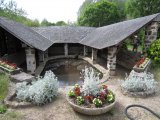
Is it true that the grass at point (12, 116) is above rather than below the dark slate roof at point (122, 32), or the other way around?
below

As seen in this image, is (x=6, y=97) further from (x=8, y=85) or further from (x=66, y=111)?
(x=66, y=111)

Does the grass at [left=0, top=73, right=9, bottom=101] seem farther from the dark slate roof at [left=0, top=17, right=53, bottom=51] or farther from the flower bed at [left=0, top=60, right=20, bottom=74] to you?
the dark slate roof at [left=0, top=17, right=53, bottom=51]

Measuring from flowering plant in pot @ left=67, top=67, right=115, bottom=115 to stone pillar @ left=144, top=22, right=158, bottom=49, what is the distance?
692cm

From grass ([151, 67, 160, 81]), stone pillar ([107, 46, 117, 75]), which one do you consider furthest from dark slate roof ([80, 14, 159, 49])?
grass ([151, 67, 160, 81])

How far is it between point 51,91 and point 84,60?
10.1 metres

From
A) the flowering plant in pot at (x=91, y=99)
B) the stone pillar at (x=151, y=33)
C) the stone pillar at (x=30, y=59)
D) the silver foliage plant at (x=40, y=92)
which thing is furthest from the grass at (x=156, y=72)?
the stone pillar at (x=30, y=59)

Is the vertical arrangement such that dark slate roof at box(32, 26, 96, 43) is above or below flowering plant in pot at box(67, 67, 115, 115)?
above

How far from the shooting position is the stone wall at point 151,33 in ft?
32.6

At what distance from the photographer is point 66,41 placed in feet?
56.3

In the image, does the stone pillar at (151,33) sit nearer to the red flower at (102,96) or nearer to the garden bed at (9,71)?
the red flower at (102,96)

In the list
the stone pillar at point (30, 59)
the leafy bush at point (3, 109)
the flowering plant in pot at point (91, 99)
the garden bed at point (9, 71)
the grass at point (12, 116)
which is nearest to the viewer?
the grass at point (12, 116)

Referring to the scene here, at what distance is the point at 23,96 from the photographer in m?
5.37

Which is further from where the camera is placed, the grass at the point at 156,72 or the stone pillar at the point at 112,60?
the stone pillar at the point at 112,60

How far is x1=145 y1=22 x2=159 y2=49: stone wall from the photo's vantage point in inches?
391
